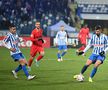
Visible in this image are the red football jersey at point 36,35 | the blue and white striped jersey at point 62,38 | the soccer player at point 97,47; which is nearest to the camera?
the soccer player at point 97,47

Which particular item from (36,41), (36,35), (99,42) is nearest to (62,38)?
(36,41)

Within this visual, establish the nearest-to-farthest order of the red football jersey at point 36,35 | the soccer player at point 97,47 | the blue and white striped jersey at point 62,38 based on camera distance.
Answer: the soccer player at point 97,47 → the red football jersey at point 36,35 → the blue and white striped jersey at point 62,38

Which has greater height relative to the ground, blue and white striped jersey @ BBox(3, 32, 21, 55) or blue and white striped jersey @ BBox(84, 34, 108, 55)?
blue and white striped jersey @ BBox(3, 32, 21, 55)

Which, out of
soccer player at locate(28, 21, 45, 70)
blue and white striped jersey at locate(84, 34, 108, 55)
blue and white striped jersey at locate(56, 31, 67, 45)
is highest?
blue and white striped jersey at locate(84, 34, 108, 55)

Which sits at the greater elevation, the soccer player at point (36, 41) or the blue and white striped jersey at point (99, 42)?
the blue and white striped jersey at point (99, 42)

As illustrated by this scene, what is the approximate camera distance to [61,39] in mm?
23219

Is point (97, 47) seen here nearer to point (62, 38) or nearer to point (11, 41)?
point (11, 41)

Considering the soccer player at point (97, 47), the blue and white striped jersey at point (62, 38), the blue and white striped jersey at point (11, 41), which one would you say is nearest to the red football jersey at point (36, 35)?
the blue and white striped jersey at point (11, 41)

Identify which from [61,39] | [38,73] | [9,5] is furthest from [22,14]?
[38,73]

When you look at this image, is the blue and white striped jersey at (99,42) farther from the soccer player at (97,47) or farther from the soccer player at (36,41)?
the soccer player at (36,41)

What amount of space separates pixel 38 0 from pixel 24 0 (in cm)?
159

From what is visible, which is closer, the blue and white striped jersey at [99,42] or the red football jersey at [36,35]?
the blue and white striped jersey at [99,42]

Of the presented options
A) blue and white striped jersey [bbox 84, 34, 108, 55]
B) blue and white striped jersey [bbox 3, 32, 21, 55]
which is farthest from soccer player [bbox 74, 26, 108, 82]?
blue and white striped jersey [bbox 3, 32, 21, 55]

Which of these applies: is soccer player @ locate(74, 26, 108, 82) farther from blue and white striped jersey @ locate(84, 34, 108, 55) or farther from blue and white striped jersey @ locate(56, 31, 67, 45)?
blue and white striped jersey @ locate(56, 31, 67, 45)
